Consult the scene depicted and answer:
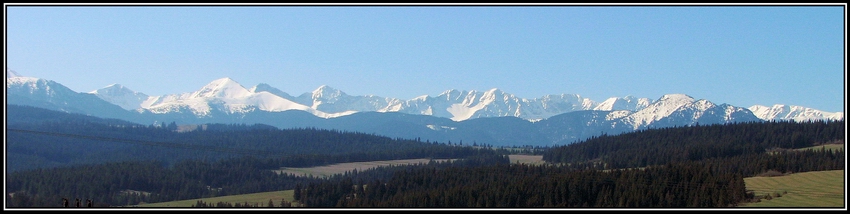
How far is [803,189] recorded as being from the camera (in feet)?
469

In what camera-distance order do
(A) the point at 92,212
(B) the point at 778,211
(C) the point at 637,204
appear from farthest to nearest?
(C) the point at 637,204 < (B) the point at 778,211 < (A) the point at 92,212

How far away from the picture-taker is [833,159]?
198 m

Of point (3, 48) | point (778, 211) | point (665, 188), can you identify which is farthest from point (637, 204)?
point (3, 48)

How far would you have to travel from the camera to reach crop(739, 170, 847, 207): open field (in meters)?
122

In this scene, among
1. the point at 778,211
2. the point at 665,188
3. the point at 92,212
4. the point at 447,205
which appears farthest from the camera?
the point at 447,205

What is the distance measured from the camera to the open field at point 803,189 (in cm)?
12166

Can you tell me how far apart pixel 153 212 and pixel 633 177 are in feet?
293

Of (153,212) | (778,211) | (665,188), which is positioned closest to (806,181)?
(665,188)

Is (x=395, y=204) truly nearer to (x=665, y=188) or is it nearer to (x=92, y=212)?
(x=665, y=188)

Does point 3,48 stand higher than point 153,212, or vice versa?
point 3,48

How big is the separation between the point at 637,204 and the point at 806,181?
33911 millimetres

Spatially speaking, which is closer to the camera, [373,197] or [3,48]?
[3,48]

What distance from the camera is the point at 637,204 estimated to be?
141m

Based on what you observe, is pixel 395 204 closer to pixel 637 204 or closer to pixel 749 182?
pixel 637 204
